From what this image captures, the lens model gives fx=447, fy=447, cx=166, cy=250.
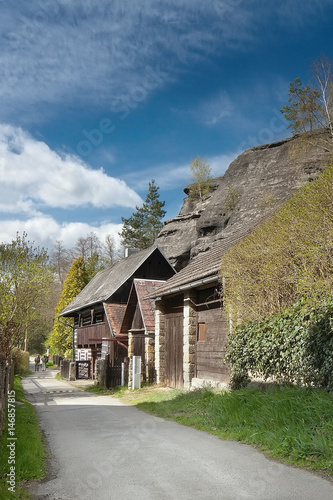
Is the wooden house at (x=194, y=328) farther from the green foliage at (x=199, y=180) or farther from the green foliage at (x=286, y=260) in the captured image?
the green foliage at (x=199, y=180)

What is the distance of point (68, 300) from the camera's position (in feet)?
143

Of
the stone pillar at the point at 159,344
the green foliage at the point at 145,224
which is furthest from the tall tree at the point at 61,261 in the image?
the stone pillar at the point at 159,344

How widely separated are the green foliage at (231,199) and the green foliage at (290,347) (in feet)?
105

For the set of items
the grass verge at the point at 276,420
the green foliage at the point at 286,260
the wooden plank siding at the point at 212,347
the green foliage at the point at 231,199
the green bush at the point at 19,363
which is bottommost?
the green bush at the point at 19,363

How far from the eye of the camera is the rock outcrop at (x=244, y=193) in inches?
1427

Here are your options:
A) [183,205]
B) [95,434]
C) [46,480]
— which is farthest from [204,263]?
[183,205]

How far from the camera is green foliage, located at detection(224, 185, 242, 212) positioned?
41.9 meters

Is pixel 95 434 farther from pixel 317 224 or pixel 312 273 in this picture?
pixel 317 224

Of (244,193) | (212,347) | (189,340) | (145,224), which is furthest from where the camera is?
(145,224)

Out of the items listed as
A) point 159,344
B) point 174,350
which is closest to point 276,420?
point 174,350

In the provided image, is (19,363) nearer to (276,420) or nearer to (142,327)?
(142,327)

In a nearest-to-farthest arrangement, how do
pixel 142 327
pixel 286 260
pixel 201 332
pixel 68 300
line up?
pixel 286 260 → pixel 201 332 → pixel 142 327 → pixel 68 300

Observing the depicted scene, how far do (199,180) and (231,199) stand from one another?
1225 centimetres

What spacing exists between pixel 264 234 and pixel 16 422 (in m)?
6.79
